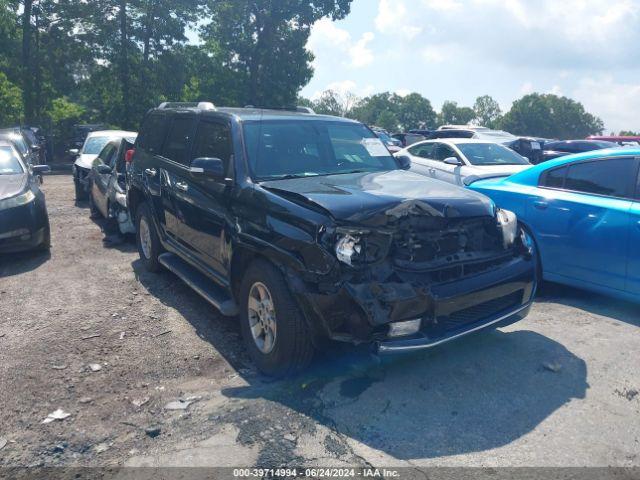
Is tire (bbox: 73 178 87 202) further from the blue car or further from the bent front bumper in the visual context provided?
the bent front bumper

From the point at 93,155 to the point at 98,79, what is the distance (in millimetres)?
21053

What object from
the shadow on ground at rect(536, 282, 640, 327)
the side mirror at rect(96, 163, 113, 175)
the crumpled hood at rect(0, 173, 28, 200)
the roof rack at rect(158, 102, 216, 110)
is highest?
the roof rack at rect(158, 102, 216, 110)

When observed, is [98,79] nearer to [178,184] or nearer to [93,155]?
[93,155]

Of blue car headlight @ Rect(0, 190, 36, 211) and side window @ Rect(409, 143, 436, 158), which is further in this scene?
side window @ Rect(409, 143, 436, 158)

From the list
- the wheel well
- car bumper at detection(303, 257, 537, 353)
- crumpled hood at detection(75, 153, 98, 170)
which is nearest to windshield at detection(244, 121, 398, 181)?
the wheel well

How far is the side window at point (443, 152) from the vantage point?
1171cm

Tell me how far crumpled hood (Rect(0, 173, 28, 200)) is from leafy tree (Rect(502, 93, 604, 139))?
363 feet

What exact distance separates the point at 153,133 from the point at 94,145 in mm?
8309

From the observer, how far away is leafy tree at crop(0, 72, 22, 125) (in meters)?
29.3

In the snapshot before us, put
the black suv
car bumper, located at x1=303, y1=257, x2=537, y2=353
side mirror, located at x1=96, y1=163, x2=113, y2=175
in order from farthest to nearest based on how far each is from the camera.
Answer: side mirror, located at x1=96, y1=163, x2=113, y2=175
the black suv
car bumper, located at x1=303, y1=257, x2=537, y2=353

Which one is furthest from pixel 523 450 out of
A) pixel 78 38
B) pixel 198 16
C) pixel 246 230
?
pixel 198 16

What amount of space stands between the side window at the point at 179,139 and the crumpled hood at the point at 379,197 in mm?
1697

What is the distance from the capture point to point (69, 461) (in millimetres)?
3377

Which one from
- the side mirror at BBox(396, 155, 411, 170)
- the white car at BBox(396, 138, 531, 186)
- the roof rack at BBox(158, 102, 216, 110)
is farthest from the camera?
the white car at BBox(396, 138, 531, 186)
